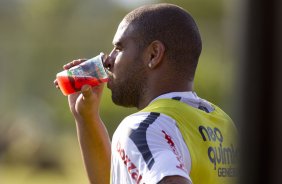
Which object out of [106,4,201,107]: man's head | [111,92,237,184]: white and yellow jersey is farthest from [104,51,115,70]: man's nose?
[111,92,237,184]: white and yellow jersey

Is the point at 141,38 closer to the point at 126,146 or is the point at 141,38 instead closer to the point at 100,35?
the point at 126,146

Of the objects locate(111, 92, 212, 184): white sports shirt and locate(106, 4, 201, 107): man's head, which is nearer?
locate(111, 92, 212, 184): white sports shirt

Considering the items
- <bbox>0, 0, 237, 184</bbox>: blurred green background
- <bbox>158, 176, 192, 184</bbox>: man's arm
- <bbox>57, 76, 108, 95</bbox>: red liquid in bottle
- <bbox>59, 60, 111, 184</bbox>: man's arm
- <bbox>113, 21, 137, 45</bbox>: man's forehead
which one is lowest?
<bbox>0, 0, 237, 184</bbox>: blurred green background

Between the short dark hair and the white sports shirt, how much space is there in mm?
456

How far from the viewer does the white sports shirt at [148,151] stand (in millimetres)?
2799

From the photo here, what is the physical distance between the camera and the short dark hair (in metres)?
3.55

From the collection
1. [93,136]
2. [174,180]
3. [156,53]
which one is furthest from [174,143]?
[93,136]

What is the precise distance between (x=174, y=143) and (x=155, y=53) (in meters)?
0.63

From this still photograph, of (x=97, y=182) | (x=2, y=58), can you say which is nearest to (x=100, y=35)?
(x=2, y=58)

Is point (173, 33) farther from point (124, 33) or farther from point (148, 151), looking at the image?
point (148, 151)

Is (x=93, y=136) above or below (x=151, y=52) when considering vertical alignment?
below

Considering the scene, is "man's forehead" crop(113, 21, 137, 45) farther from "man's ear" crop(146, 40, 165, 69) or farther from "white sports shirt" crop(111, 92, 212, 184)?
"white sports shirt" crop(111, 92, 212, 184)

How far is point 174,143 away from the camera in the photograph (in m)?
3.01

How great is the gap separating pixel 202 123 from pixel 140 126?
15.0 inches
